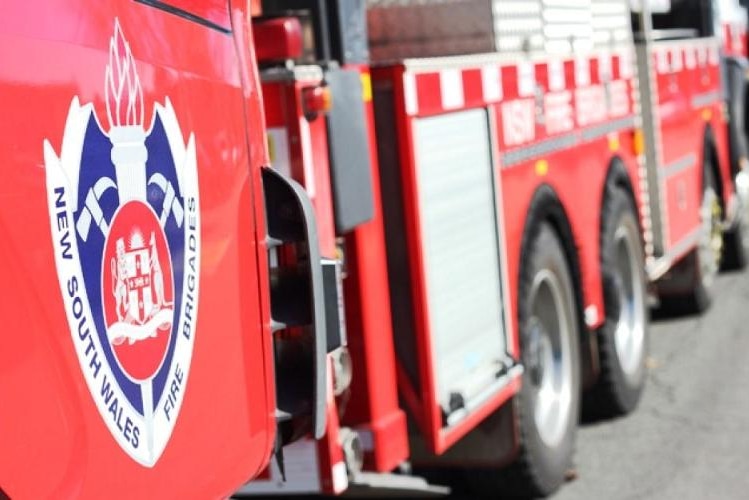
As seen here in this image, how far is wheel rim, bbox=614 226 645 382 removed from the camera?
8109mm

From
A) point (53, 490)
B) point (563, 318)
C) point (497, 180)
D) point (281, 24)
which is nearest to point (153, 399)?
point (53, 490)

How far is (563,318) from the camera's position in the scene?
6.93 meters

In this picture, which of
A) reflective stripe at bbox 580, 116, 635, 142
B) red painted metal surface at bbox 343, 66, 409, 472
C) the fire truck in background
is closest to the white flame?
the fire truck in background

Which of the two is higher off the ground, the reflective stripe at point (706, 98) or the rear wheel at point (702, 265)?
the reflective stripe at point (706, 98)

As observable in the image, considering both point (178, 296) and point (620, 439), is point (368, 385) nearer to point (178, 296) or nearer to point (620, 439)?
point (178, 296)

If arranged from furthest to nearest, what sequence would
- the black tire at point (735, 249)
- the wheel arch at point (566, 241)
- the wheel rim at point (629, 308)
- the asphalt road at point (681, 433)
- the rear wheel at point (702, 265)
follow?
the black tire at point (735, 249), the rear wheel at point (702, 265), the wheel rim at point (629, 308), the asphalt road at point (681, 433), the wheel arch at point (566, 241)

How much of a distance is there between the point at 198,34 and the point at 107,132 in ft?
1.86

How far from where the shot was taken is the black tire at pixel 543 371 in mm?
6320

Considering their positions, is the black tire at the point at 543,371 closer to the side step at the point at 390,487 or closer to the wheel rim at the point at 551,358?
the wheel rim at the point at 551,358

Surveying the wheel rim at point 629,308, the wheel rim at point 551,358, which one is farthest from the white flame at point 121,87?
the wheel rim at point 629,308

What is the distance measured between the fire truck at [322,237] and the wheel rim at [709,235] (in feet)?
3.11

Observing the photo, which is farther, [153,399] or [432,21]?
[432,21]

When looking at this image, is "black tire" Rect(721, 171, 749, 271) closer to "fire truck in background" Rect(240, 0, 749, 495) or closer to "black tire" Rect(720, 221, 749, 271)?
"black tire" Rect(720, 221, 749, 271)

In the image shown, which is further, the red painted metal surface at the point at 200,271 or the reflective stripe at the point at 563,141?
the reflective stripe at the point at 563,141
